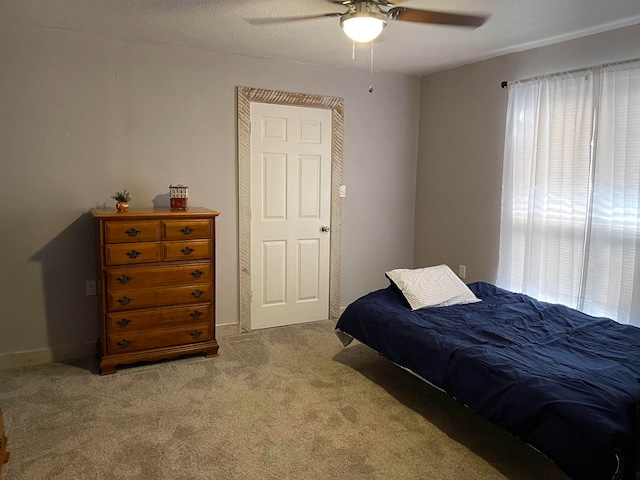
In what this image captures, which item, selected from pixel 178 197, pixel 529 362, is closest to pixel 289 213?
pixel 178 197

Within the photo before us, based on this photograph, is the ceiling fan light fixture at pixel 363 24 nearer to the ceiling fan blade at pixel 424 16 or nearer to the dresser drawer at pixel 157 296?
the ceiling fan blade at pixel 424 16

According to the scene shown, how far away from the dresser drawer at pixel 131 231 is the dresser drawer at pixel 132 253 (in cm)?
4

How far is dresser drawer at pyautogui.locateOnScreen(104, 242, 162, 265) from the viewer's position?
3.24 meters

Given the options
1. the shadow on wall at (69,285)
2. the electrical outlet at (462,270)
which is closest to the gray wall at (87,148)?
the shadow on wall at (69,285)

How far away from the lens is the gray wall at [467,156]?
3.98 metres

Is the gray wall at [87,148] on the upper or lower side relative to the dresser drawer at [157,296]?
upper

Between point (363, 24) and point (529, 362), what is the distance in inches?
76.4

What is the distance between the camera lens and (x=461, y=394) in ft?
8.05

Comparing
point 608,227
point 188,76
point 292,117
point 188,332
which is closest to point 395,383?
point 188,332

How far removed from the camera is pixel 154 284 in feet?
11.2

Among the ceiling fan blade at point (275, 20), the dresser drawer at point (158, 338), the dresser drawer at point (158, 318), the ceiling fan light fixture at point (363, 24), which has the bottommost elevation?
the dresser drawer at point (158, 338)

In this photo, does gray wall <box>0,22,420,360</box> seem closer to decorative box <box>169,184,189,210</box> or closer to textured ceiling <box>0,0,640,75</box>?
textured ceiling <box>0,0,640,75</box>

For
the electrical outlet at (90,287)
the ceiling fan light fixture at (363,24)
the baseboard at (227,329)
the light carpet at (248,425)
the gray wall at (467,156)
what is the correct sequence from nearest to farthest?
the light carpet at (248,425), the ceiling fan light fixture at (363,24), the electrical outlet at (90,287), the gray wall at (467,156), the baseboard at (227,329)

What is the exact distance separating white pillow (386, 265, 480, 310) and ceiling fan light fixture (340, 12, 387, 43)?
175 centimetres
